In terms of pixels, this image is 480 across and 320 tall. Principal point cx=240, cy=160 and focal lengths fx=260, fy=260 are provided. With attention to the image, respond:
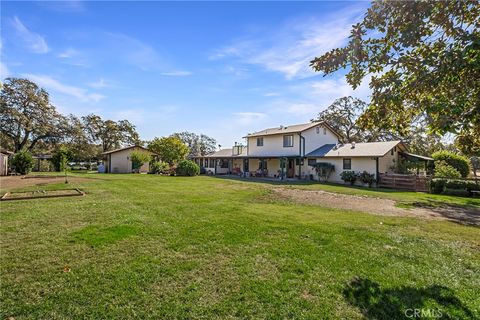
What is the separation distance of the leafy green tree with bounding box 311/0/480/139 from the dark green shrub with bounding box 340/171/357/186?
19329mm

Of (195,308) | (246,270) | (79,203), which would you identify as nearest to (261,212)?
(246,270)

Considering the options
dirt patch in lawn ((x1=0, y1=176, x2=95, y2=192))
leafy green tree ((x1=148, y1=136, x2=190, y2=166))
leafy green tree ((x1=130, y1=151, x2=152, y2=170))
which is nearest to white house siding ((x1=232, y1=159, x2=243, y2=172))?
leafy green tree ((x1=148, y1=136, x2=190, y2=166))

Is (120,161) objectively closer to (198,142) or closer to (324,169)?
(324,169)

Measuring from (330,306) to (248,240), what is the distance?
8.79 feet

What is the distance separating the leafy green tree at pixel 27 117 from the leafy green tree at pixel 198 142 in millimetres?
38331

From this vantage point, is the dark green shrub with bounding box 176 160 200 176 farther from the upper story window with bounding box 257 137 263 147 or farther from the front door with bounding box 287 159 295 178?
the front door with bounding box 287 159 295 178

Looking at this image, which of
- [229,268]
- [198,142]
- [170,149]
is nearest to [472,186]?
[229,268]

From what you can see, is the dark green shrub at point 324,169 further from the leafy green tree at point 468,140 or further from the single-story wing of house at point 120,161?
the single-story wing of house at point 120,161

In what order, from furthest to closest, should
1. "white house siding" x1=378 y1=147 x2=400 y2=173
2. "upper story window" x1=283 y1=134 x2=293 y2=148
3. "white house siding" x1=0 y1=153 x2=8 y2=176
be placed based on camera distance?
"upper story window" x1=283 y1=134 x2=293 y2=148 < "white house siding" x1=0 y1=153 x2=8 y2=176 < "white house siding" x1=378 y1=147 x2=400 y2=173

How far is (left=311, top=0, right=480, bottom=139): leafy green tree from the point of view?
12.2ft

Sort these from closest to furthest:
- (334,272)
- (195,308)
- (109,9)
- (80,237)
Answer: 1. (195,308)
2. (334,272)
3. (80,237)
4. (109,9)

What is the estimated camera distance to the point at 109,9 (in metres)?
8.35

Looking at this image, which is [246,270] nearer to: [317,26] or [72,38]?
[317,26]

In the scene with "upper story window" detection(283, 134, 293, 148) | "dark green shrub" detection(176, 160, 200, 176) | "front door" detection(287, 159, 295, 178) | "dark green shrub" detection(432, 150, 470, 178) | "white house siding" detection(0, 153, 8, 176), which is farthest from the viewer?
"dark green shrub" detection(176, 160, 200, 176)
